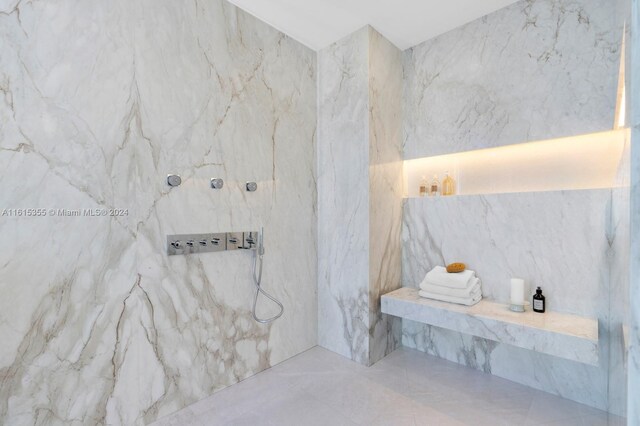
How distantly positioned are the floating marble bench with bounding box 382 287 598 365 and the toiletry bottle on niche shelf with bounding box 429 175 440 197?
793 millimetres

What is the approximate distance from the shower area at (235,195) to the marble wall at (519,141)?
13 millimetres

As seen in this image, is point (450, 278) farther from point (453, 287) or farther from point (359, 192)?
point (359, 192)

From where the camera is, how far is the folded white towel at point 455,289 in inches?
76.1

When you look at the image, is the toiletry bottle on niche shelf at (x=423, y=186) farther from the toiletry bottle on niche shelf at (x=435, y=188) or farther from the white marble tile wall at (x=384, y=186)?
the white marble tile wall at (x=384, y=186)

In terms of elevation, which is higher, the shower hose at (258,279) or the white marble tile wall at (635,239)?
the white marble tile wall at (635,239)

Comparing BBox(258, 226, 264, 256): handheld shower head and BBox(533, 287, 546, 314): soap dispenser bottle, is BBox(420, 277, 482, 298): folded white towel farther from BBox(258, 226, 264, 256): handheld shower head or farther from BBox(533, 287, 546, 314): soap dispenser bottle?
BBox(258, 226, 264, 256): handheld shower head

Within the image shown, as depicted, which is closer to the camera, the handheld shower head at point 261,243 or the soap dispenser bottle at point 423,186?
the handheld shower head at point 261,243

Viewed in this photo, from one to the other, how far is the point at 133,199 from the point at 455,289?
1.93 meters

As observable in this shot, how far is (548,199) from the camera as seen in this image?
1.84 m

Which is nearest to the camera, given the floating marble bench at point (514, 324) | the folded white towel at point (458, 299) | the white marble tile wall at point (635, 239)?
the white marble tile wall at point (635, 239)

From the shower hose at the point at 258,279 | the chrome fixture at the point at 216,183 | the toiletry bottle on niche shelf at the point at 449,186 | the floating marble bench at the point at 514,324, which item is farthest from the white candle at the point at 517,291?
the chrome fixture at the point at 216,183

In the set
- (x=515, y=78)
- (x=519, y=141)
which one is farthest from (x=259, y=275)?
(x=515, y=78)

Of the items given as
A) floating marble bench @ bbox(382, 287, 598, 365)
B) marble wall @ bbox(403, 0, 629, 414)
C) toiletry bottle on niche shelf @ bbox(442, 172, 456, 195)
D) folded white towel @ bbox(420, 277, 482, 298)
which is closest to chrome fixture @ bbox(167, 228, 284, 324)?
floating marble bench @ bbox(382, 287, 598, 365)

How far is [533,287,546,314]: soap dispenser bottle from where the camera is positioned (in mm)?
1789
